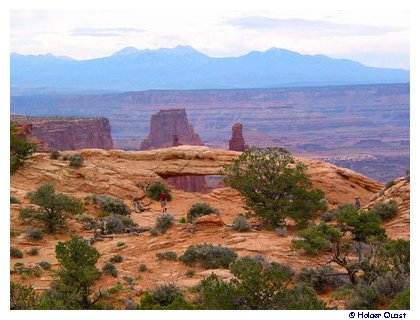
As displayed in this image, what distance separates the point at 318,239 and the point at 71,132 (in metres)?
46.5

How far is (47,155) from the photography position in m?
25.3

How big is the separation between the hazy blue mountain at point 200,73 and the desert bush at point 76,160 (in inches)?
5143

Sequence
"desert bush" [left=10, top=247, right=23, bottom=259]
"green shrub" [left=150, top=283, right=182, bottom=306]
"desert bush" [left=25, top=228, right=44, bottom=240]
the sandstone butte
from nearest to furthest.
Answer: "green shrub" [left=150, top=283, right=182, bottom=306]
the sandstone butte
"desert bush" [left=10, top=247, right=23, bottom=259]
"desert bush" [left=25, top=228, right=44, bottom=240]

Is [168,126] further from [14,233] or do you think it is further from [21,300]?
[21,300]

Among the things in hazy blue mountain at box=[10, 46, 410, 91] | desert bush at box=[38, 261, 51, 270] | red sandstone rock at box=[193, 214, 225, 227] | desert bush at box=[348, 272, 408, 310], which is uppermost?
hazy blue mountain at box=[10, 46, 410, 91]

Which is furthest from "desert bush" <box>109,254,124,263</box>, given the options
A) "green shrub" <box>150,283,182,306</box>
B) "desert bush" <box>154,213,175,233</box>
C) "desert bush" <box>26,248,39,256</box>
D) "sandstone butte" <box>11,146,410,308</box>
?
"green shrub" <box>150,283,182,306</box>

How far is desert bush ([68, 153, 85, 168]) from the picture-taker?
79.7ft

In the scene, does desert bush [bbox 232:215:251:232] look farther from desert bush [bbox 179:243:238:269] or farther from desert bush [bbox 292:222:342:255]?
desert bush [bbox 292:222:342:255]

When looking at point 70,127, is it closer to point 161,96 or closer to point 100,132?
point 100,132

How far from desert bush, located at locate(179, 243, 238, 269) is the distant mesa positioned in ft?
130

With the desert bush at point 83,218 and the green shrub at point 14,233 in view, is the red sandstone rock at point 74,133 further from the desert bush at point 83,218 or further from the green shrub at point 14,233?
the green shrub at point 14,233

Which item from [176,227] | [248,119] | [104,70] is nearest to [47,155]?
[176,227]

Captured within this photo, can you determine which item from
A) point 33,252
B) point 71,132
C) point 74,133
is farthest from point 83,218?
point 74,133

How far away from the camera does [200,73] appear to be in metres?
183
